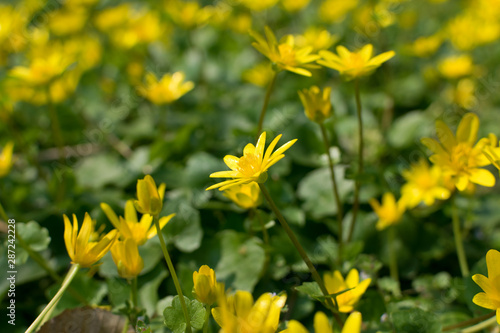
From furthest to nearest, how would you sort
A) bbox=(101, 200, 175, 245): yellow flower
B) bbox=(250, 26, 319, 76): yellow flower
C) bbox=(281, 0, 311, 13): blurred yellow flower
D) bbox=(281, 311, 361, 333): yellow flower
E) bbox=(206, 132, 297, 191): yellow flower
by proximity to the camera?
bbox=(281, 0, 311, 13): blurred yellow flower
bbox=(250, 26, 319, 76): yellow flower
bbox=(101, 200, 175, 245): yellow flower
bbox=(206, 132, 297, 191): yellow flower
bbox=(281, 311, 361, 333): yellow flower

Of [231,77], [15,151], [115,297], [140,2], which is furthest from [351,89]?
[140,2]

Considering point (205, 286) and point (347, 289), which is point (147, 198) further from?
point (347, 289)

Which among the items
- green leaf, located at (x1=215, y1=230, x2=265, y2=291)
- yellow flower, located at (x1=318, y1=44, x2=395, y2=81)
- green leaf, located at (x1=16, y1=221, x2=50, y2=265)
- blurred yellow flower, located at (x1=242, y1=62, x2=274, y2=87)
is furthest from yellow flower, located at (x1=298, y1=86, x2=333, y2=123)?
blurred yellow flower, located at (x1=242, y1=62, x2=274, y2=87)

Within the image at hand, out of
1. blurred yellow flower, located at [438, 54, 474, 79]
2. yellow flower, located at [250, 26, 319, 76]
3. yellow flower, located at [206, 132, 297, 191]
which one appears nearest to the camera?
yellow flower, located at [206, 132, 297, 191]

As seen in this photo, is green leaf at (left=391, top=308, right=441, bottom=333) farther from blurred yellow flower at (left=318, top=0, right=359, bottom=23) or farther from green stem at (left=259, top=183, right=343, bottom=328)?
blurred yellow flower at (left=318, top=0, right=359, bottom=23)

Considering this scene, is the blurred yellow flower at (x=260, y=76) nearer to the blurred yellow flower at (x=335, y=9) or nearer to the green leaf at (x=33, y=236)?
the blurred yellow flower at (x=335, y=9)

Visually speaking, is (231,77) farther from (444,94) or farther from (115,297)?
(115,297)

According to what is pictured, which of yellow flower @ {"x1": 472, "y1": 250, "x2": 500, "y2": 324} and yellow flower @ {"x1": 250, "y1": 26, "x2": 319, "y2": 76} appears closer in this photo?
yellow flower @ {"x1": 472, "y1": 250, "x2": 500, "y2": 324}
